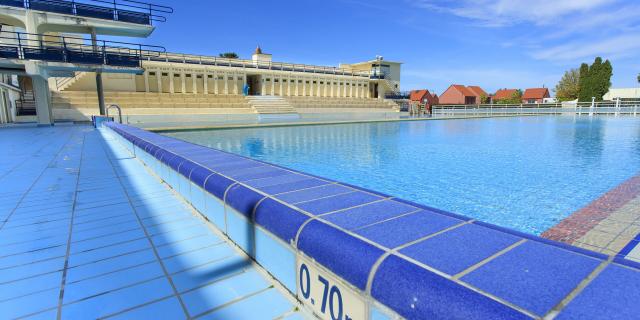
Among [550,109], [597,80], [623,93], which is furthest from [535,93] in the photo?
[550,109]

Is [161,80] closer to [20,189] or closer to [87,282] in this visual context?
[20,189]

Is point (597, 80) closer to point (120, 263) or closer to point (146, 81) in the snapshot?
point (146, 81)

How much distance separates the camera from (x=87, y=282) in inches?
62.9

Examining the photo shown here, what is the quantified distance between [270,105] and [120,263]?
24.6 metres

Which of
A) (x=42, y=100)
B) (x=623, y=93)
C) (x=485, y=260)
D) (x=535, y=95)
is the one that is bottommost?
(x=485, y=260)

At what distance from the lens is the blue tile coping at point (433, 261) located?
689 mm

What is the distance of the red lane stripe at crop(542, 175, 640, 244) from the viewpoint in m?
2.99

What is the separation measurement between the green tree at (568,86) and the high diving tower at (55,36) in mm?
58994

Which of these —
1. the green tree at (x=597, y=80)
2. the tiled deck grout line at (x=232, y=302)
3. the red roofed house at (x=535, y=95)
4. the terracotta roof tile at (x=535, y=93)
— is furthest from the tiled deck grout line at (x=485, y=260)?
the terracotta roof tile at (x=535, y=93)

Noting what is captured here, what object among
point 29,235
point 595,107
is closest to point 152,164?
point 29,235

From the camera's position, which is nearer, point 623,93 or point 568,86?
point 623,93

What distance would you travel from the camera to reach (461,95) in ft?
187

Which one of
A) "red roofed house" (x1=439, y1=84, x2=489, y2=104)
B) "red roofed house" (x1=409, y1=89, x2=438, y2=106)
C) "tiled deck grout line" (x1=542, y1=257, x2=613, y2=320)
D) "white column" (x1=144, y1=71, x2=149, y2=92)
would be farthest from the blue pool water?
"red roofed house" (x1=439, y1=84, x2=489, y2=104)

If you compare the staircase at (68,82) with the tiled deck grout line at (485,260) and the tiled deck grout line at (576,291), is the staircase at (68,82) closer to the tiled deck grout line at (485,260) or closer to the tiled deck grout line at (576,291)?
the tiled deck grout line at (485,260)
